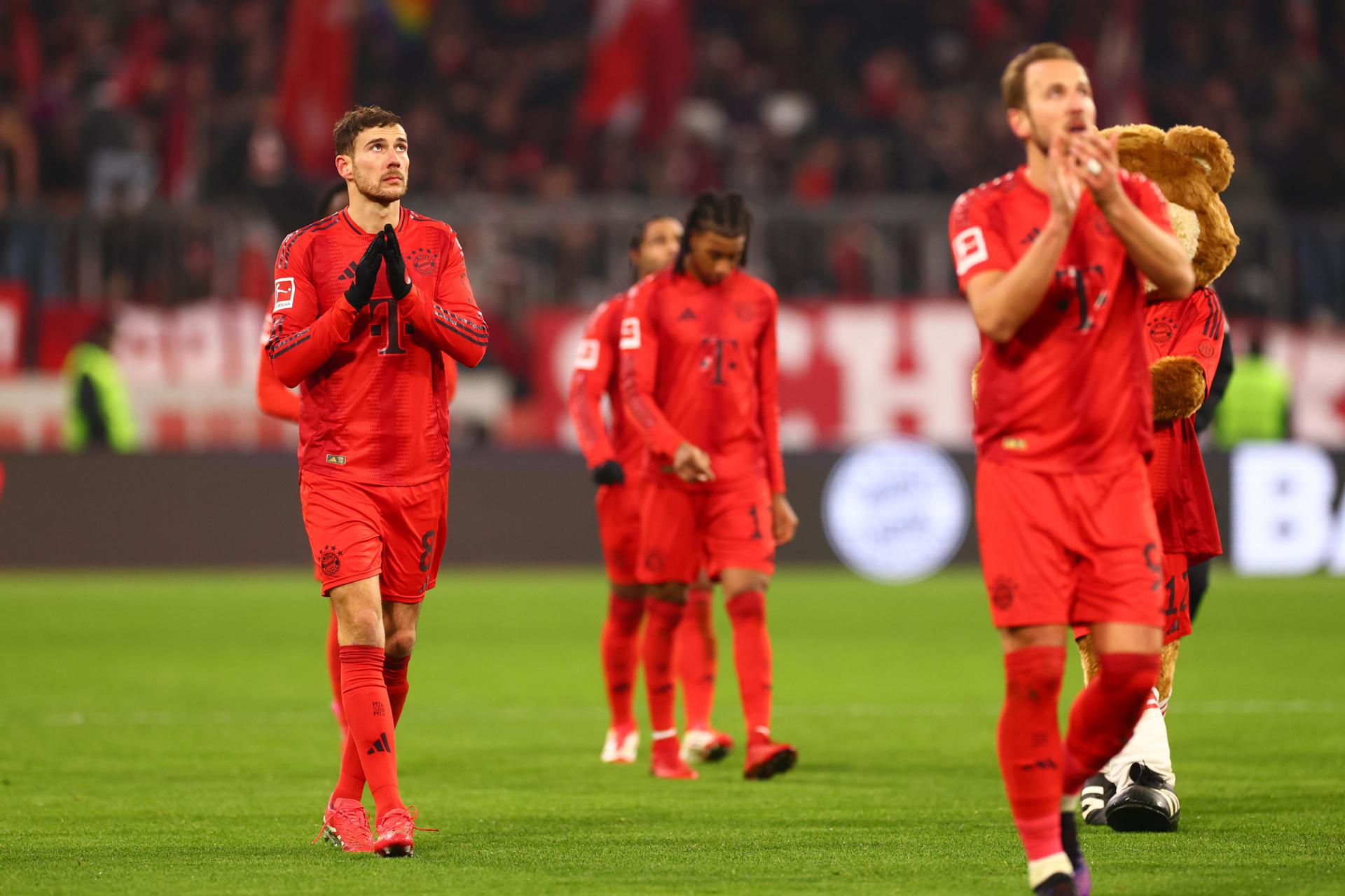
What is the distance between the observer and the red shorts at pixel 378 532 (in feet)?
20.1

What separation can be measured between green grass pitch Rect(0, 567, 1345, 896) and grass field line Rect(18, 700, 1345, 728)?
3 centimetres

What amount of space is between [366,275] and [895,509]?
41.0ft

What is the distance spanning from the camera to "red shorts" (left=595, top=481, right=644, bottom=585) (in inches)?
346

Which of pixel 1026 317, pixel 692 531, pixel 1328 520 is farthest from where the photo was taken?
pixel 1328 520

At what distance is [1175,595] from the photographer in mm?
6676

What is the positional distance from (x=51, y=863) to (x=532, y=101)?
17546 millimetres

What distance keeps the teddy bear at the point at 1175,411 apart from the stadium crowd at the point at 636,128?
40.7 feet

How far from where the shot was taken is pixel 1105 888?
532 centimetres

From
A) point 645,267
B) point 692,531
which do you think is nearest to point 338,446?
point 692,531

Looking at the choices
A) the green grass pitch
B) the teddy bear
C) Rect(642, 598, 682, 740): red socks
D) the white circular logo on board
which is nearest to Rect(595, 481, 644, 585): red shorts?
Rect(642, 598, 682, 740): red socks

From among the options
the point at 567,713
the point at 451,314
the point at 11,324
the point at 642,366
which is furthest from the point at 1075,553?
the point at 11,324

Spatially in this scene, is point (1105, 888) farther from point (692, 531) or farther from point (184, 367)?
point (184, 367)

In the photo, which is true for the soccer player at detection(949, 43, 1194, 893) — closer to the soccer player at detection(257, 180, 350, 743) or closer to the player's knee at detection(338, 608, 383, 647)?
the player's knee at detection(338, 608, 383, 647)

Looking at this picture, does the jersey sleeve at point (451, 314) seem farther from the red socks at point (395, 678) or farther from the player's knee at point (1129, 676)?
the player's knee at point (1129, 676)
